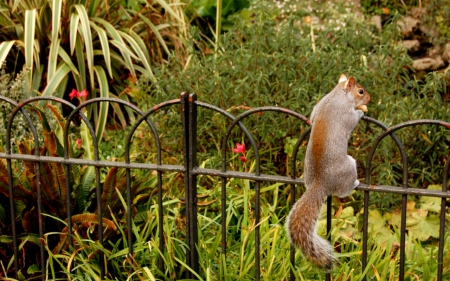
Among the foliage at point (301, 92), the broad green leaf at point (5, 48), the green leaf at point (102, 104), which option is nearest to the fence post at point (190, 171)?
the foliage at point (301, 92)

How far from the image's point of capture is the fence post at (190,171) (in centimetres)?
262

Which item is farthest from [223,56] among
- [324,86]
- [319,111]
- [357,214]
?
[319,111]

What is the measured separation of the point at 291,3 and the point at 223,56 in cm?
194

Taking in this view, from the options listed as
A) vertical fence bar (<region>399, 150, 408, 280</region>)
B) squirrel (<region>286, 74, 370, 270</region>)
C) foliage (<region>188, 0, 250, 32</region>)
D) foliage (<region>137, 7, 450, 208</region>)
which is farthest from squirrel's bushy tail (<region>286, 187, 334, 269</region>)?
foliage (<region>188, 0, 250, 32</region>)

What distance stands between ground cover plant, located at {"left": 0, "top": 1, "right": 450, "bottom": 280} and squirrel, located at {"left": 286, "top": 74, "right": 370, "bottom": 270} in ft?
0.88

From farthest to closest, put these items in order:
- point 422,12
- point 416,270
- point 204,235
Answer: point 422,12 < point 204,235 < point 416,270

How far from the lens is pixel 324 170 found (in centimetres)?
240

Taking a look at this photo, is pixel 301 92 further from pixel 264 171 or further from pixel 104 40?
pixel 104 40

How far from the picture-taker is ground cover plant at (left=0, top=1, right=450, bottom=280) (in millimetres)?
2820

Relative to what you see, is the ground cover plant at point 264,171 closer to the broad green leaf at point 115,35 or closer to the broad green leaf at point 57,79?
the broad green leaf at point 115,35

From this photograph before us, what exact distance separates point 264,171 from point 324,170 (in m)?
1.46

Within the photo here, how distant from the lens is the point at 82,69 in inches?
196

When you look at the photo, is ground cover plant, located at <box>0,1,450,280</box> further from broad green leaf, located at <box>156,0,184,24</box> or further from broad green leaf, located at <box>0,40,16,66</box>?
broad green leaf, located at <box>156,0,184,24</box>

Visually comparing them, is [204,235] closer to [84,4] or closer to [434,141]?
[434,141]
